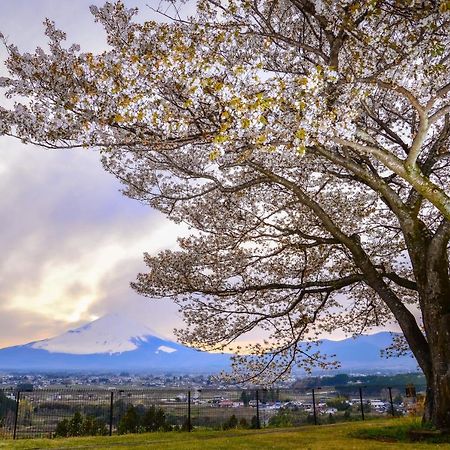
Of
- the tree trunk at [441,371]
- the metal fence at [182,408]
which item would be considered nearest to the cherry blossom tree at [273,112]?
the tree trunk at [441,371]

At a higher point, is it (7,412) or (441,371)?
(441,371)

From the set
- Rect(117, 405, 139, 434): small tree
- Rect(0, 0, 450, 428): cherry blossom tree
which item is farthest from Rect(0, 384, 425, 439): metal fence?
Rect(0, 0, 450, 428): cherry blossom tree

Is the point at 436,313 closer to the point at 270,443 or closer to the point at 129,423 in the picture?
the point at 270,443

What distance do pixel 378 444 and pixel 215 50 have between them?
9.21 m

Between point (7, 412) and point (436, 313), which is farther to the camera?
point (7, 412)

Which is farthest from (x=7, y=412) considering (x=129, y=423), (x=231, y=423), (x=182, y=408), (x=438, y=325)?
(x=438, y=325)

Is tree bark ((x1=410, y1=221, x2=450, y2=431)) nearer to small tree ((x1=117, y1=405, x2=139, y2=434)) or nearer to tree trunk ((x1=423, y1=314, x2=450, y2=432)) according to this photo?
tree trunk ((x1=423, y1=314, x2=450, y2=432))

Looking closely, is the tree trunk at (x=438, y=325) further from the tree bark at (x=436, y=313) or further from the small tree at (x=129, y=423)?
the small tree at (x=129, y=423)

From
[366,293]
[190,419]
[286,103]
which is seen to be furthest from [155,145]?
[190,419]

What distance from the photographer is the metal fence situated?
1541 centimetres

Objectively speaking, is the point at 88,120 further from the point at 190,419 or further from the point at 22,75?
the point at 190,419

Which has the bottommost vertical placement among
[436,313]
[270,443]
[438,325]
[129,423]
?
[129,423]

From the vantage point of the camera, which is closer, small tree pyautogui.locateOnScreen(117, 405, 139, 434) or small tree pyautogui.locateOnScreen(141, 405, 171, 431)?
small tree pyautogui.locateOnScreen(117, 405, 139, 434)

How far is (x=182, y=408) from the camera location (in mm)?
16578
